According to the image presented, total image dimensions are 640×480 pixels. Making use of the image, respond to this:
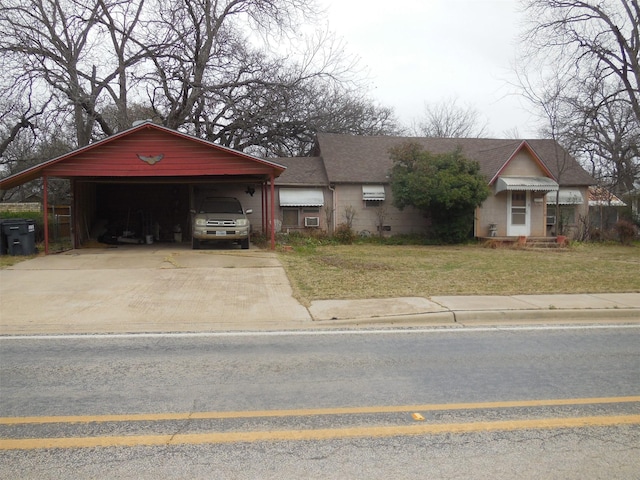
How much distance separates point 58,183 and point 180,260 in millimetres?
20940

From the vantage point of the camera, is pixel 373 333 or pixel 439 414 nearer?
pixel 439 414

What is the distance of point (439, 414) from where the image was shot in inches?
171

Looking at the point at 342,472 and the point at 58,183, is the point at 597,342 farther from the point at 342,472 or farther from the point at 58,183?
the point at 58,183

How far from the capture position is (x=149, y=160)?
659 inches

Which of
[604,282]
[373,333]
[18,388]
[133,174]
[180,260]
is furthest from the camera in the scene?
[133,174]

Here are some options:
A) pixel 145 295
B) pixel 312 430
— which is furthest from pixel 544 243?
pixel 312 430

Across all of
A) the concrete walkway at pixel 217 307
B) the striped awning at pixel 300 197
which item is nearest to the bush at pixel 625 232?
the striped awning at pixel 300 197

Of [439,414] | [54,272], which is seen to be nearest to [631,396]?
[439,414]

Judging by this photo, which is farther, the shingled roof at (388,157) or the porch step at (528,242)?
the shingled roof at (388,157)

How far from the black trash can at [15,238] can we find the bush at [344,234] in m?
11.8

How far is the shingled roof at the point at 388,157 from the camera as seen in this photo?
2403cm

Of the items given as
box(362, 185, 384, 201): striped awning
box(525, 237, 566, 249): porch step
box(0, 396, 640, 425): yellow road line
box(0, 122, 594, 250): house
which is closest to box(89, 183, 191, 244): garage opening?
box(0, 122, 594, 250): house

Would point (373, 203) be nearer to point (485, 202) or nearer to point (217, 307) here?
point (485, 202)

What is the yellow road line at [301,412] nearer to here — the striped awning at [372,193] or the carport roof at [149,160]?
the carport roof at [149,160]
